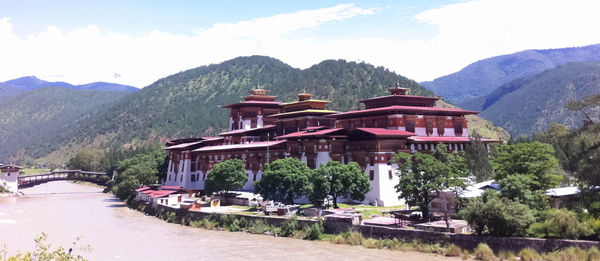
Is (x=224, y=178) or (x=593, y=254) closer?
(x=593, y=254)

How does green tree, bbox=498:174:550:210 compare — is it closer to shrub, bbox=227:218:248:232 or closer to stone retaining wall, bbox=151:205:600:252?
stone retaining wall, bbox=151:205:600:252

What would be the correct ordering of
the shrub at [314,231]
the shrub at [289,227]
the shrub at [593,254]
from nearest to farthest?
the shrub at [593,254], the shrub at [314,231], the shrub at [289,227]

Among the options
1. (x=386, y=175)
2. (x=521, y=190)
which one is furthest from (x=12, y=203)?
(x=521, y=190)

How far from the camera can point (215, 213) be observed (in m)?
58.2

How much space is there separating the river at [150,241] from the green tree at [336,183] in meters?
9.23

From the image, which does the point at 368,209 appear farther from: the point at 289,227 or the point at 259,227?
the point at 259,227

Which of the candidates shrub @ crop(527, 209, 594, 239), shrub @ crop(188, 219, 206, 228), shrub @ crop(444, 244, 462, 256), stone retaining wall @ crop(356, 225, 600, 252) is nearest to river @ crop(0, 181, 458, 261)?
shrub @ crop(444, 244, 462, 256)

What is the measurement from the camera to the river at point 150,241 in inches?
1623

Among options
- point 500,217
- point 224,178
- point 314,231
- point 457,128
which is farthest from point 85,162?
point 500,217

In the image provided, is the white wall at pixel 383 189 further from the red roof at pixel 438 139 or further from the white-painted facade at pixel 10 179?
the white-painted facade at pixel 10 179

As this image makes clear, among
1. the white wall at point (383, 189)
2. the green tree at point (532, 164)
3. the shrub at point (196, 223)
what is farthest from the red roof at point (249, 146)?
the green tree at point (532, 164)

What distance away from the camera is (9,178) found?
126m

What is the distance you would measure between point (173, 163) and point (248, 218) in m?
53.5

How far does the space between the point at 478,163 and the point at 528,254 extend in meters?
28.4
